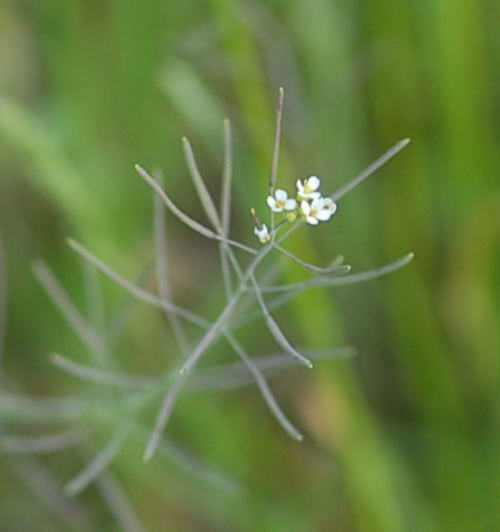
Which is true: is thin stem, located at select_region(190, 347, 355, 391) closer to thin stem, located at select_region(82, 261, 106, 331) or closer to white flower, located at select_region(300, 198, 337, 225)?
thin stem, located at select_region(82, 261, 106, 331)

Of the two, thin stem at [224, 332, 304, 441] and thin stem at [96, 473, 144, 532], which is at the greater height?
thin stem at [224, 332, 304, 441]

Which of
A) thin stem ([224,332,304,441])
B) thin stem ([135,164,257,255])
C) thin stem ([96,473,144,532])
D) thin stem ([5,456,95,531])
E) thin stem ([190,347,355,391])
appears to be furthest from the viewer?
thin stem ([5,456,95,531])

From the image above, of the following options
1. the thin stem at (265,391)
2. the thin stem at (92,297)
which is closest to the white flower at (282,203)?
the thin stem at (265,391)

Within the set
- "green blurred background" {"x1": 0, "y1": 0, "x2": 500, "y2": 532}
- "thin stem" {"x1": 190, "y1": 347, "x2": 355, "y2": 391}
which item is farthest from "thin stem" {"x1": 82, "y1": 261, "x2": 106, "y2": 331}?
"thin stem" {"x1": 190, "y1": 347, "x2": 355, "y2": 391}

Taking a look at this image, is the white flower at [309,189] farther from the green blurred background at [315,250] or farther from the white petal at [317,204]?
the green blurred background at [315,250]

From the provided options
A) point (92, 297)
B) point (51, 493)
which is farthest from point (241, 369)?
point (51, 493)

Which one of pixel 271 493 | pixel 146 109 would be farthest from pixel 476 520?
pixel 146 109

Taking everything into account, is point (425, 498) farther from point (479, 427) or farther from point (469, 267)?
point (469, 267)

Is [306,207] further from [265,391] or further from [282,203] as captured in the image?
[265,391]
